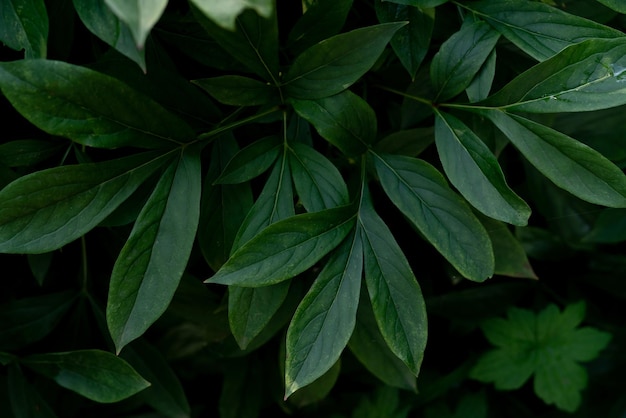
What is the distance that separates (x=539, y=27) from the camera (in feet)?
2.68

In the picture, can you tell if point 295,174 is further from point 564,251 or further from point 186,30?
point 564,251

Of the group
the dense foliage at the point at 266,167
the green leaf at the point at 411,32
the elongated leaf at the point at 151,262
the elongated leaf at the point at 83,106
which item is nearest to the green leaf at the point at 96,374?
the dense foliage at the point at 266,167

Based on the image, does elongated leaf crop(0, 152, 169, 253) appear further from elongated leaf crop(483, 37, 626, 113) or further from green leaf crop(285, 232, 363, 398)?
elongated leaf crop(483, 37, 626, 113)

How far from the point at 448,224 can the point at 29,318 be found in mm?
618

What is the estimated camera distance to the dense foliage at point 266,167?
0.73m

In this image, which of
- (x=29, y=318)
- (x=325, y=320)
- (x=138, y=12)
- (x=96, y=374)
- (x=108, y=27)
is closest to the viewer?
(x=138, y=12)

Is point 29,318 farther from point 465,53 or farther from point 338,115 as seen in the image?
point 465,53

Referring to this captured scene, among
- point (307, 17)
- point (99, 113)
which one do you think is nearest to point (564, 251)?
point (307, 17)

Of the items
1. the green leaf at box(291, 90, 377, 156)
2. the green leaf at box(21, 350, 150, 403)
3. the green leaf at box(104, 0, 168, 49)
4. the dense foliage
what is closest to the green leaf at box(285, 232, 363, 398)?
the dense foliage

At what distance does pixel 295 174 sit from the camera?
2.69 feet

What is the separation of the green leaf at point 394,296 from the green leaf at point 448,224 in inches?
1.7

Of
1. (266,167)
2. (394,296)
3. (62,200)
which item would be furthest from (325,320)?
(62,200)

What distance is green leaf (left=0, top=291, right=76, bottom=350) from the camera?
983mm

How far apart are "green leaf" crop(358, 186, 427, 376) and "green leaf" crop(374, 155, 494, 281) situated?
0.04 m
